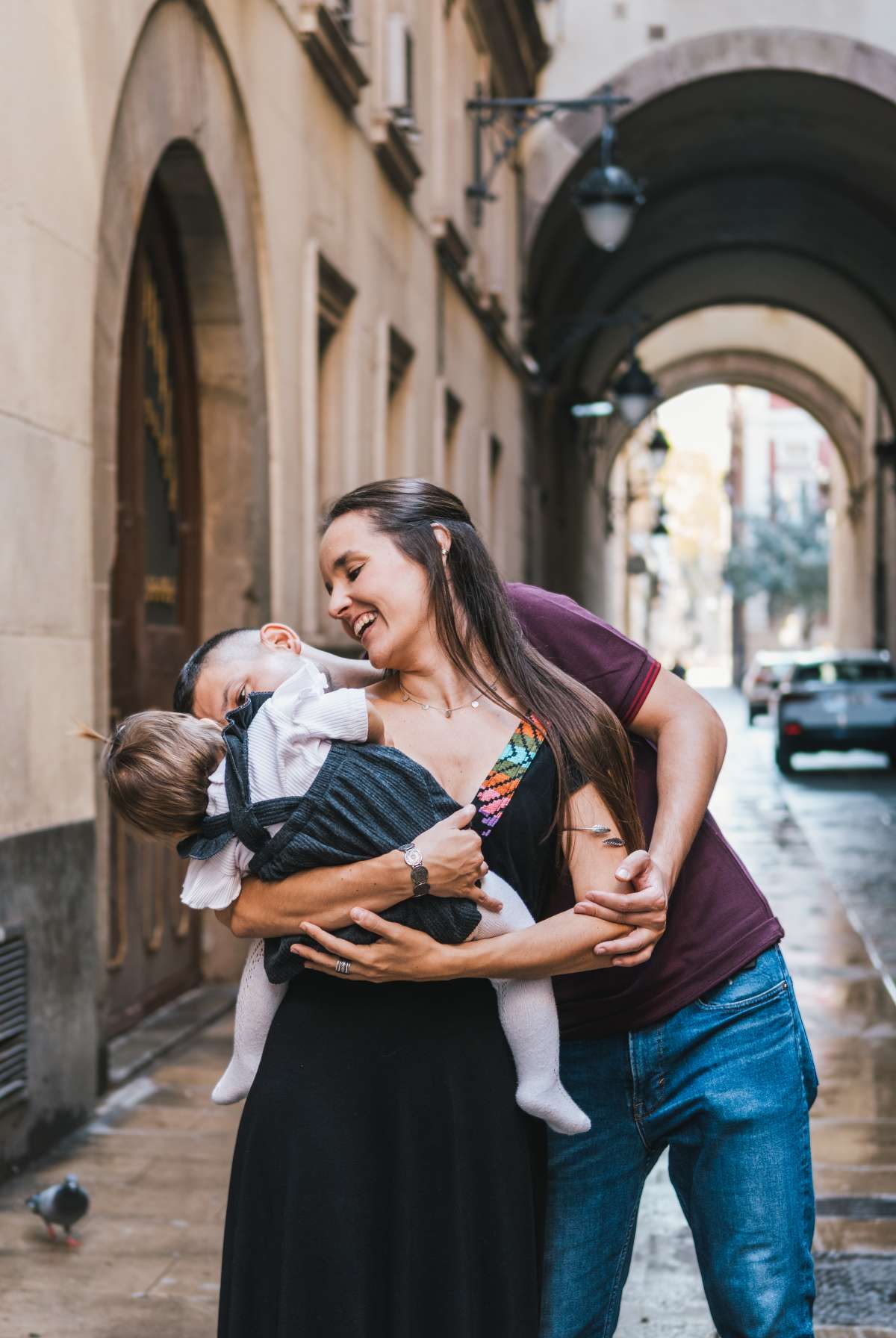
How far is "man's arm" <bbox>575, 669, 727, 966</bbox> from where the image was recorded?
2.29 meters

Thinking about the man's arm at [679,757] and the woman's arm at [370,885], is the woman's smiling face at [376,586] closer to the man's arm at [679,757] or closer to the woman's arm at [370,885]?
the woman's arm at [370,885]

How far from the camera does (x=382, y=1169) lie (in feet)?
7.28

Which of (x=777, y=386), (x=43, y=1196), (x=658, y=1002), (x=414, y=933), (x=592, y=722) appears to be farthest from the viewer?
(x=777, y=386)

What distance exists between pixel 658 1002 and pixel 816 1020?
4784mm

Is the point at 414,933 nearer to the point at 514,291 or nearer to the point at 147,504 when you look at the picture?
the point at 147,504

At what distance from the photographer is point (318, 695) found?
86.3 inches

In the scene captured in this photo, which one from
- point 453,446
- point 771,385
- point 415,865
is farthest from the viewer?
point 771,385

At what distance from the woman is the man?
183 millimetres

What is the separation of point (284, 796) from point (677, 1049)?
0.75 meters

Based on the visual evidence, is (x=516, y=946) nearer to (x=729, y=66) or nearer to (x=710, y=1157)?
(x=710, y=1157)

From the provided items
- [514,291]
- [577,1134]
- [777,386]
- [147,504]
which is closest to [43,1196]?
[577,1134]

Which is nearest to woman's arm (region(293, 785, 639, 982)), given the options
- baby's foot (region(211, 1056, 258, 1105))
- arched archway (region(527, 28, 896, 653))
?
baby's foot (region(211, 1056, 258, 1105))

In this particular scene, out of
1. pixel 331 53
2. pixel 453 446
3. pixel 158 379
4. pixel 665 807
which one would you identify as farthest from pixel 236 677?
pixel 453 446

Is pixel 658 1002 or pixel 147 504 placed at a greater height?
pixel 147 504
